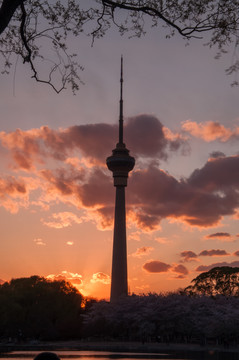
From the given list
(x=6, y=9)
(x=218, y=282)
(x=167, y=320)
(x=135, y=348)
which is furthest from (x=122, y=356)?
(x=218, y=282)

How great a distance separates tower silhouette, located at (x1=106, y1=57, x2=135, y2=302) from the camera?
151375 millimetres

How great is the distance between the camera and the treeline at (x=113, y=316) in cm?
10250

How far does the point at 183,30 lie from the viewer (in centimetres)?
1514

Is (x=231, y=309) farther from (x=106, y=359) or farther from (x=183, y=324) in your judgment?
(x=106, y=359)

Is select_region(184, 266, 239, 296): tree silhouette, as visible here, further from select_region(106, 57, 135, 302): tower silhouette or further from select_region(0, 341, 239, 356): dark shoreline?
select_region(0, 341, 239, 356): dark shoreline


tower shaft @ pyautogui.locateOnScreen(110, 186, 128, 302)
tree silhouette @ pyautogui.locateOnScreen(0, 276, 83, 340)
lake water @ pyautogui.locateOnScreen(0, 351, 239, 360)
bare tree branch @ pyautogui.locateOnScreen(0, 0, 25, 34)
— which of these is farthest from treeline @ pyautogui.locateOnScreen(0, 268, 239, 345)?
bare tree branch @ pyautogui.locateOnScreen(0, 0, 25, 34)

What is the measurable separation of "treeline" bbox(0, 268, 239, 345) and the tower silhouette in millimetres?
24676

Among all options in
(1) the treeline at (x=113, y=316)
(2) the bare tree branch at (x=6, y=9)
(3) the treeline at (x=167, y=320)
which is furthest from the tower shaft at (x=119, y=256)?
(2) the bare tree branch at (x=6, y=9)

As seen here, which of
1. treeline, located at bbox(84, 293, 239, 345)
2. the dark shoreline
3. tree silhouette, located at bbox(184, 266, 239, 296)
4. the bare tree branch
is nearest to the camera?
the bare tree branch

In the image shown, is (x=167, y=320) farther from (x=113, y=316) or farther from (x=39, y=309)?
(x=39, y=309)

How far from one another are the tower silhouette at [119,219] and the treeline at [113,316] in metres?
24.7

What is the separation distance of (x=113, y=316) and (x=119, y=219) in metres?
45.2

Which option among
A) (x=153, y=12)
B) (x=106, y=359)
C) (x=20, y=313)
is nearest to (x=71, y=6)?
(x=153, y=12)

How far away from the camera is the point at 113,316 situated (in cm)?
11425
